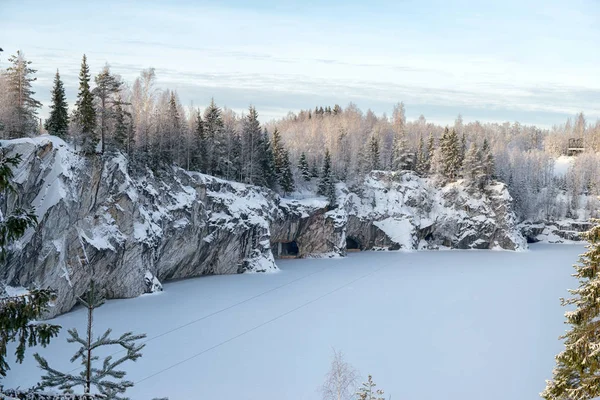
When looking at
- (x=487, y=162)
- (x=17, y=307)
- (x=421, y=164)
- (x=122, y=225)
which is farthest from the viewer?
(x=421, y=164)

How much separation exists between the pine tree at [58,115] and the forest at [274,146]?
62mm

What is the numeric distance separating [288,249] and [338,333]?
33.2 m

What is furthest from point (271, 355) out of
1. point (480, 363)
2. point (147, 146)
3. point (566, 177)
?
point (566, 177)

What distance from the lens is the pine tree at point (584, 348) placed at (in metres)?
8.81

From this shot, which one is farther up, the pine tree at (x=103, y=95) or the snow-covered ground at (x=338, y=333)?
the pine tree at (x=103, y=95)

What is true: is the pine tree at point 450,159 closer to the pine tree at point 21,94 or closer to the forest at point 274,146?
the forest at point 274,146

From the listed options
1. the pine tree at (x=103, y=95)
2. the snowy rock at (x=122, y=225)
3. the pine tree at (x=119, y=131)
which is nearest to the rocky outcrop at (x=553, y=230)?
the snowy rock at (x=122, y=225)

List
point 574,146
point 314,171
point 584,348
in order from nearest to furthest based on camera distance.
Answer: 1. point 584,348
2. point 314,171
3. point 574,146

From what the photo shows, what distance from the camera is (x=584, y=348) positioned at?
8922mm

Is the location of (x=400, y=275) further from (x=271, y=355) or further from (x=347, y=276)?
(x=271, y=355)

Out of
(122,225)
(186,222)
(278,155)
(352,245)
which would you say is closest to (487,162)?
(352,245)

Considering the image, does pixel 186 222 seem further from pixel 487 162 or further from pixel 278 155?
pixel 487 162

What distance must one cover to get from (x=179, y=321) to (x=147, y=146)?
1690 cm

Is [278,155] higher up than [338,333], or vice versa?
[278,155]
